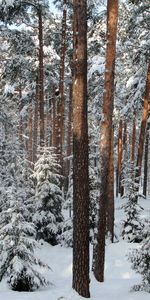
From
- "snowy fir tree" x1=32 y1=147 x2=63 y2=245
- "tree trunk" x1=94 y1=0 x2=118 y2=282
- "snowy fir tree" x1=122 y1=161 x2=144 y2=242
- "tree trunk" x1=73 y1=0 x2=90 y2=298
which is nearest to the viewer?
"tree trunk" x1=73 y1=0 x2=90 y2=298

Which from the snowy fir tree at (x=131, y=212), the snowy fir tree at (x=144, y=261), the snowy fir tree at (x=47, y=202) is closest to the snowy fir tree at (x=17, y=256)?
the snowy fir tree at (x=144, y=261)

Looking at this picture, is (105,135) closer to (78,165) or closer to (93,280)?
(78,165)

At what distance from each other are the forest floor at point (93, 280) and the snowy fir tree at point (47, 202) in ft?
1.93

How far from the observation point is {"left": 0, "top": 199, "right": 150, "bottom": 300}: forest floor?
10.0m

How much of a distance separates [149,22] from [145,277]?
13134 mm

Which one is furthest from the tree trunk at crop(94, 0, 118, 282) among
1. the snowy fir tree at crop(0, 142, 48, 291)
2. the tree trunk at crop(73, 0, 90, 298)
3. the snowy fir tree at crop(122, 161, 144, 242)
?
the snowy fir tree at crop(122, 161, 144, 242)

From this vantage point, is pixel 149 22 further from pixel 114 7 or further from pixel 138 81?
pixel 114 7

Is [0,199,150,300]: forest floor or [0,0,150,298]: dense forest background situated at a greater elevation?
[0,0,150,298]: dense forest background

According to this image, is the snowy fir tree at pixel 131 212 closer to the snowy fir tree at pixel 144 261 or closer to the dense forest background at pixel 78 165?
the dense forest background at pixel 78 165

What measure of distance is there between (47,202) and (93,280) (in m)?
6.20

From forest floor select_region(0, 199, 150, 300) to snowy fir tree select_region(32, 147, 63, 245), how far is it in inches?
23.2

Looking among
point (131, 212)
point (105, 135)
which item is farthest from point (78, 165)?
point (131, 212)

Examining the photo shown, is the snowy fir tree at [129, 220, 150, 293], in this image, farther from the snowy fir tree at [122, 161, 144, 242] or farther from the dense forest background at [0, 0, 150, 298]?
the snowy fir tree at [122, 161, 144, 242]

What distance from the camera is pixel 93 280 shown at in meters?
12.2
